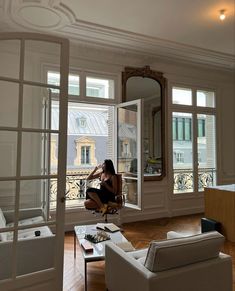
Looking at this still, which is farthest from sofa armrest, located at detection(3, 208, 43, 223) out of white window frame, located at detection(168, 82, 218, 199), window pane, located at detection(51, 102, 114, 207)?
window pane, located at detection(51, 102, 114, 207)

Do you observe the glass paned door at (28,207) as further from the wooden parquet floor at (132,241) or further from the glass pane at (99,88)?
the glass pane at (99,88)

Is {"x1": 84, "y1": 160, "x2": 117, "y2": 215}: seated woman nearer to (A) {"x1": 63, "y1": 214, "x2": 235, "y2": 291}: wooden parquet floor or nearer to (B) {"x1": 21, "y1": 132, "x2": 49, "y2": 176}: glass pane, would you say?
(A) {"x1": 63, "y1": 214, "x2": 235, "y2": 291}: wooden parquet floor

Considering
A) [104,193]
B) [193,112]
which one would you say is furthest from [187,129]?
[104,193]

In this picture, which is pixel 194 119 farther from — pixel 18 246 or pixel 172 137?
pixel 18 246

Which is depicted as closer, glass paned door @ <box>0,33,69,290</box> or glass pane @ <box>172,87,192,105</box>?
glass paned door @ <box>0,33,69,290</box>

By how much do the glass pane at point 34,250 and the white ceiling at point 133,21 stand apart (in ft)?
8.77

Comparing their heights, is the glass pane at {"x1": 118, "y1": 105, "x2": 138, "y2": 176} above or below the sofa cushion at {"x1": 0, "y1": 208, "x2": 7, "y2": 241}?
above

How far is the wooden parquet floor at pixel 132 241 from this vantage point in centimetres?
256

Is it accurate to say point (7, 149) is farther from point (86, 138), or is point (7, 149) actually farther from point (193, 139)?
point (86, 138)

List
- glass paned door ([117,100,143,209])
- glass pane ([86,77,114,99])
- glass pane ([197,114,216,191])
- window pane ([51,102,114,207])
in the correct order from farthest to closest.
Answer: window pane ([51,102,114,207]) < glass pane ([197,114,216,191]) < glass pane ([86,77,114,99]) < glass paned door ([117,100,143,209])

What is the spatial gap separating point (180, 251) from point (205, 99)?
4.92m

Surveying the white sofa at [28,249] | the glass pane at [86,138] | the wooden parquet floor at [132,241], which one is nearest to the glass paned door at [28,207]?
the white sofa at [28,249]

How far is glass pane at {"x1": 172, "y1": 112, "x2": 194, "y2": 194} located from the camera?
5.42m

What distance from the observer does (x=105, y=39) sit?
14.2 ft
